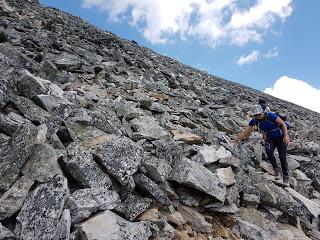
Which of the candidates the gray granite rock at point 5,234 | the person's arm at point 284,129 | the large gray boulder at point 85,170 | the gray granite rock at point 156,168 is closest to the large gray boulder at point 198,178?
the gray granite rock at point 156,168

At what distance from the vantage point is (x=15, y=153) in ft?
22.0

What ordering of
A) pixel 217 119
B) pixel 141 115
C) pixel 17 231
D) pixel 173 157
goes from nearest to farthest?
1. pixel 17 231
2. pixel 173 157
3. pixel 141 115
4. pixel 217 119

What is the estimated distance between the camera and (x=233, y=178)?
31.1 ft

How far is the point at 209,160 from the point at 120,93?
17.9ft

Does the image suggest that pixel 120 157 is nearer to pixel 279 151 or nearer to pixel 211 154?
pixel 211 154

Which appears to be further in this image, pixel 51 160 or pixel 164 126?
pixel 164 126

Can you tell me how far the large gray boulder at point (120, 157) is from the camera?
7.43m

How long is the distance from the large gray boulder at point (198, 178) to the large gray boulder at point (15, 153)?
126 inches

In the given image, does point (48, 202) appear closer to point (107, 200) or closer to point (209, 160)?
point (107, 200)

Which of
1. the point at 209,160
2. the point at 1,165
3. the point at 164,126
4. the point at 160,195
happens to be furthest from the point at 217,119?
the point at 1,165

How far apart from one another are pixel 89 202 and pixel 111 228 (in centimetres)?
62

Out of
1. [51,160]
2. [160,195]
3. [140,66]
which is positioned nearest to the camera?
[51,160]

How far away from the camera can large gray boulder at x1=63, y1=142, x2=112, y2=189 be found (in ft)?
23.0

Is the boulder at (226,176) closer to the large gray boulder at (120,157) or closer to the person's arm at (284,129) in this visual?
the large gray boulder at (120,157)
